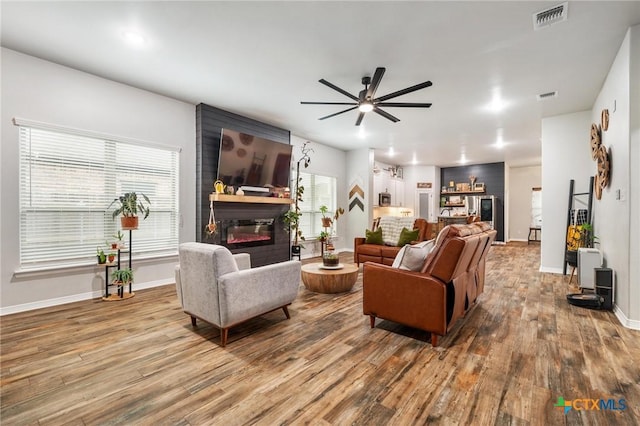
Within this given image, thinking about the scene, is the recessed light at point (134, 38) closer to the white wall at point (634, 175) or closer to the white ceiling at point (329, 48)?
the white ceiling at point (329, 48)

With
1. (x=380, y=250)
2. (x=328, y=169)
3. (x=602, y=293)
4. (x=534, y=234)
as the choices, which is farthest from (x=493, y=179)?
(x=602, y=293)

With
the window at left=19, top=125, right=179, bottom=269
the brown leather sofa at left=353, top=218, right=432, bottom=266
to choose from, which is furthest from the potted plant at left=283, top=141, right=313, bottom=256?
the window at left=19, top=125, right=179, bottom=269

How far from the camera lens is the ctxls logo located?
69.0 inches

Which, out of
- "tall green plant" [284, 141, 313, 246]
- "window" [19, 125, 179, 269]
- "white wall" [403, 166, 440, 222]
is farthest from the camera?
"white wall" [403, 166, 440, 222]

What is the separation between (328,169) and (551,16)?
224 inches

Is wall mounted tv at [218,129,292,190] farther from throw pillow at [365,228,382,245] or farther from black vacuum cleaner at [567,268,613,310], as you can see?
black vacuum cleaner at [567,268,613,310]

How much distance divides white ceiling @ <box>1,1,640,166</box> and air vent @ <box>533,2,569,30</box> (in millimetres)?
61

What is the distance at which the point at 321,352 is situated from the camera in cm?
244

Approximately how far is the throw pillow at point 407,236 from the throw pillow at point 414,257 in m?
2.81

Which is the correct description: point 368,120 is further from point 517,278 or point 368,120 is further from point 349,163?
point 517,278

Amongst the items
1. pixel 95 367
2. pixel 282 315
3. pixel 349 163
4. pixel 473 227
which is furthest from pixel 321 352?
pixel 349 163

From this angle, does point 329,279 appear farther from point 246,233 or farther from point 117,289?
point 117,289

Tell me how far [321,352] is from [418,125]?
16.7 feet

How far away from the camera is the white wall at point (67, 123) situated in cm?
333
